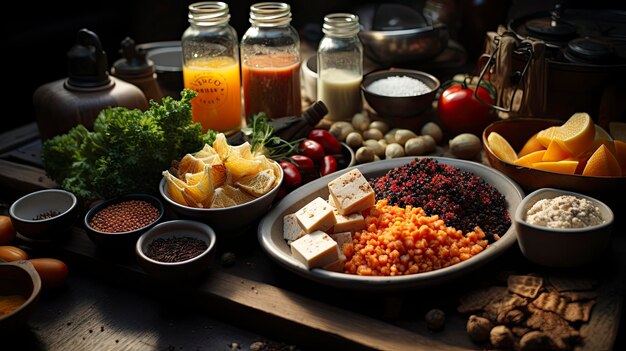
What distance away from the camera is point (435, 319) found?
1.35 metres

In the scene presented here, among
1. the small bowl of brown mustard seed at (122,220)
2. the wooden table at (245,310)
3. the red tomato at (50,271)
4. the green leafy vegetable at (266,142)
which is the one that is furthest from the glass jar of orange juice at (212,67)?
the red tomato at (50,271)

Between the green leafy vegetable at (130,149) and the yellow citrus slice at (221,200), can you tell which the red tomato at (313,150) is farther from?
the yellow citrus slice at (221,200)

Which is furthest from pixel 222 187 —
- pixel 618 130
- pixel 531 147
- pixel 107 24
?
pixel 107 24

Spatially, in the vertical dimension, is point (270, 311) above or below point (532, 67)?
below

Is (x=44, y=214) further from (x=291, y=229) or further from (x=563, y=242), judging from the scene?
(x=563, y=242)

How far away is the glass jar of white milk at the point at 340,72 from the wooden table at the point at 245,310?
2.79 ft

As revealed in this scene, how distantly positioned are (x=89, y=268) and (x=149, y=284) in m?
0.22

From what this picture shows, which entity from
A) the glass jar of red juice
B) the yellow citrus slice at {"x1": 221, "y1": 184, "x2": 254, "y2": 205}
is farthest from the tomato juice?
the yellow citrus slice at {"x1": 221, "y1": 184, "x2": 254, "y2": 205}

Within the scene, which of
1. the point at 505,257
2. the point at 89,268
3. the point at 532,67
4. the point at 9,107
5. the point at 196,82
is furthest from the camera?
the point at 9,107

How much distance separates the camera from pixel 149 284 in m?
1.58

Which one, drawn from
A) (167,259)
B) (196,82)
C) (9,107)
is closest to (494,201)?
(167,259)

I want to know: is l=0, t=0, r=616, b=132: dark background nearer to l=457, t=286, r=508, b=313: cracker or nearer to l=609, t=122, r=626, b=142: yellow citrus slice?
l=609, t=122, r=626, b=142: yellow citrus slice

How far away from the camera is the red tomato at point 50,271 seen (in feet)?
5.11

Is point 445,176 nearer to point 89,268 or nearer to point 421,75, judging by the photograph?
point 421,75
